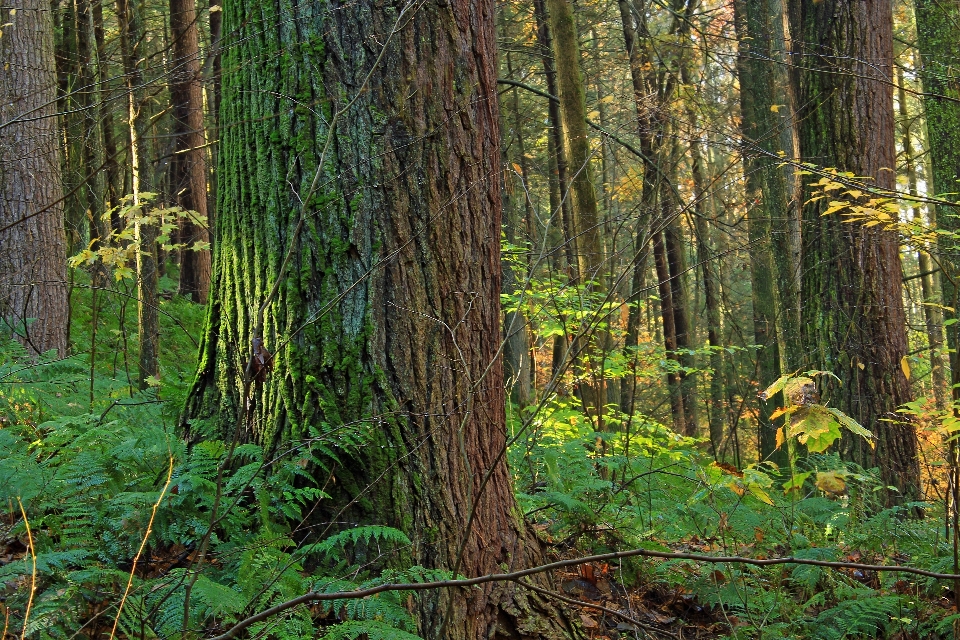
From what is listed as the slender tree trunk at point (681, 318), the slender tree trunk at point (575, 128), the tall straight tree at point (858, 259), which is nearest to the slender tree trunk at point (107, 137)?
the slender tree trunk at point (575, 128)

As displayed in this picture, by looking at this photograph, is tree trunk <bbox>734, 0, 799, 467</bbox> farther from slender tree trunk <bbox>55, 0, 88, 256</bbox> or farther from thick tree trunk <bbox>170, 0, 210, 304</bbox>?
slender tree trunk <bbox>55, 0, 88, 256</bbox>

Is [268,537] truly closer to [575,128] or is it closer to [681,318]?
[575,128]

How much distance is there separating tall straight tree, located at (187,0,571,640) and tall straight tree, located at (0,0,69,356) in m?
5.51

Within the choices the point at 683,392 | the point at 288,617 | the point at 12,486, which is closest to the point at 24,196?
the point at 12,486

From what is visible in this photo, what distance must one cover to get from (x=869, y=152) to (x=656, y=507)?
381 cm

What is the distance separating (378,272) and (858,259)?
15.8 ft

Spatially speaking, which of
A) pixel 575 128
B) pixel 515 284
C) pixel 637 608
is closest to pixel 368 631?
pixel 637 608

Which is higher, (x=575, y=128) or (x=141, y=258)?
(x=575, y=128)

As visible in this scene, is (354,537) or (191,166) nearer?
(354,537)

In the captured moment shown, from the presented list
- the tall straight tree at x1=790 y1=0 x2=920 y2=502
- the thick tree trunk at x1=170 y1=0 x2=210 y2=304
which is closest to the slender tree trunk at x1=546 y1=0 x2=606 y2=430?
the tall straight tree at x1=790 y1=0 x2=920 y2=502

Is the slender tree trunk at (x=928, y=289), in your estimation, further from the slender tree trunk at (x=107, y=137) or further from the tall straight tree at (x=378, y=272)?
the slender tree trunk at (x=107, y=137)

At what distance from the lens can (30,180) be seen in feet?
24.0

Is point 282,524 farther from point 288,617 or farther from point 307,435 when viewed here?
point 288,617

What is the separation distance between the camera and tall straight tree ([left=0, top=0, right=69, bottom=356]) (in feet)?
23.4
